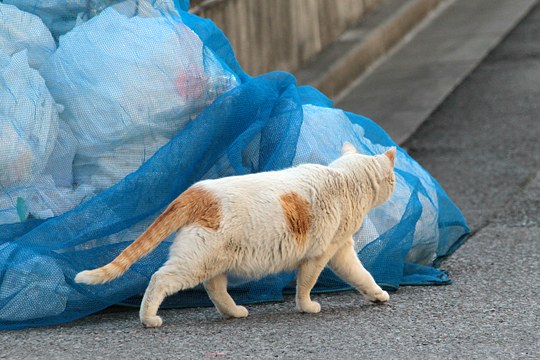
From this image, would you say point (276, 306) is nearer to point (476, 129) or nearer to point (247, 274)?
point (247, 274)

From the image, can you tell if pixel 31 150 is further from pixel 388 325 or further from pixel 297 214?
pixel 388 325

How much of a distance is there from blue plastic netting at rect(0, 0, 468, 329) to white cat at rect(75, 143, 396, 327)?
0.27m

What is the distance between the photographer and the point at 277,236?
3773mm

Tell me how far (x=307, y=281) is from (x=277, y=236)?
306mm

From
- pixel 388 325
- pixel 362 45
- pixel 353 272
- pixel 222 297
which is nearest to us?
pixel 388 325

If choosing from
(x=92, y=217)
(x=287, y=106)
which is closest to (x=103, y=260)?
(x=92, y=217)

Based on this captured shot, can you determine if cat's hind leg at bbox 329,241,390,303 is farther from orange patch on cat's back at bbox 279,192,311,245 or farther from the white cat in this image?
orange patch on cat's back at bbox 279,192,311,245

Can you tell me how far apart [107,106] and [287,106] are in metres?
0.80

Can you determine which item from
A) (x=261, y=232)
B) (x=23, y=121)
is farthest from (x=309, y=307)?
(x=23, y=121)

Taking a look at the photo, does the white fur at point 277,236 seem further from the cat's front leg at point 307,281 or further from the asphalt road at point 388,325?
the asphalt road at point 388,325

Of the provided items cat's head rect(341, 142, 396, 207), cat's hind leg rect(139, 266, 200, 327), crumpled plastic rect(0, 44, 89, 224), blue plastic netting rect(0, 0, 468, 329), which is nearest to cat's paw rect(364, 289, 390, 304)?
blue plastic netting rect(0, 0, 468, 329)

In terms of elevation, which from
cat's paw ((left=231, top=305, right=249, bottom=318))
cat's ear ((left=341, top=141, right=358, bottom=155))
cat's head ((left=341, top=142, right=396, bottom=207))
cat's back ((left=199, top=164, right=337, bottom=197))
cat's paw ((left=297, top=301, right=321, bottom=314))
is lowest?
cat's paw ((left=297, top=301, right=321, bottom=314))

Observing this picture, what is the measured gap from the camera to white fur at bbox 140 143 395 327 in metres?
3.68

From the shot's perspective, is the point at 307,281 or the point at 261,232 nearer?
the point at 261,232
